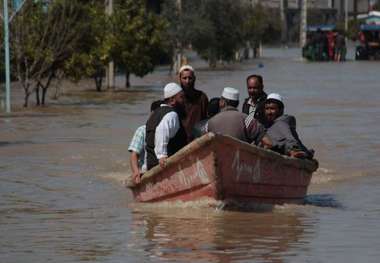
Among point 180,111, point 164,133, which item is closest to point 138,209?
point 180,111

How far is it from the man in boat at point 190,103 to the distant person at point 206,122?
0.05 metres

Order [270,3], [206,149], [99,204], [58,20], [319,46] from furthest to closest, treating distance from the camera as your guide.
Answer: [270,3] < [319,46] < [58,20] < [99,204] < [206,149]

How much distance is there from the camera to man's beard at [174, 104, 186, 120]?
1476 cm

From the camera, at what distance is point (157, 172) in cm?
1470

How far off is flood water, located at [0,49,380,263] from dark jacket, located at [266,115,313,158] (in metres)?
0.71

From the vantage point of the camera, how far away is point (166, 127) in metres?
14.5

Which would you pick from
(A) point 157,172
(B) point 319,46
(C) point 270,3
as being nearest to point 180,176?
(A) point 157,172

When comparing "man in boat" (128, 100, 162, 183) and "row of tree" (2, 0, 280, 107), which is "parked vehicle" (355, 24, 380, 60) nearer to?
"row of tree" (2, 0, 280, 107)

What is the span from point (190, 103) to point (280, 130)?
104 cm

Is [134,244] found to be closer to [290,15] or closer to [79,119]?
[79,119]

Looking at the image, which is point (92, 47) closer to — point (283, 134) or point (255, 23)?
point (283, 134)

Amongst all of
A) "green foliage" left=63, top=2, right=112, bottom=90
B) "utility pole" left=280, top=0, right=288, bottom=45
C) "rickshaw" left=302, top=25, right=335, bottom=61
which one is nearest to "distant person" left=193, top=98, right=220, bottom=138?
"green foliage" left=63, top=2, right=112, bottom=90

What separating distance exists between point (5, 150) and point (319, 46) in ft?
188

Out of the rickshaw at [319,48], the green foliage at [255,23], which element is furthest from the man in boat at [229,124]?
the rickshaw at [319,48]
